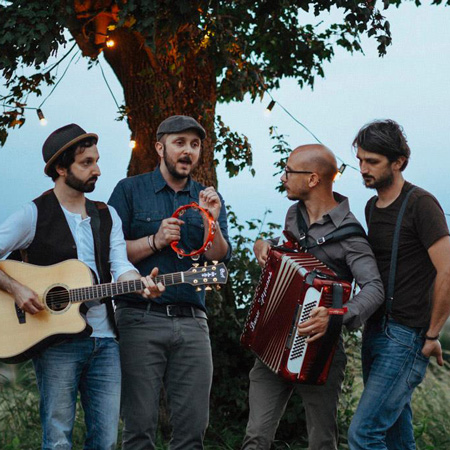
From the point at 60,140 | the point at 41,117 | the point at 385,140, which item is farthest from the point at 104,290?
the point at 41,117

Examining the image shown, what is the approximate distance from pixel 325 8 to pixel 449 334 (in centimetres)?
384

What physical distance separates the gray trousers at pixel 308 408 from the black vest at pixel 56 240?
929 millimetres

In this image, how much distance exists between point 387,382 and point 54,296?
1.85 m

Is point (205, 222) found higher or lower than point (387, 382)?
higher

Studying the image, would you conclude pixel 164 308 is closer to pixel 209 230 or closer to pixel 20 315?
pixel 209 230

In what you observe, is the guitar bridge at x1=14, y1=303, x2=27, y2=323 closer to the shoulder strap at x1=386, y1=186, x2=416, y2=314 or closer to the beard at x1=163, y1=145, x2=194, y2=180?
the beard at x1=163, y1=145, x2=194, y2=180

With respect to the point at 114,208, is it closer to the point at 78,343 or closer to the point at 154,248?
the point at 154,248

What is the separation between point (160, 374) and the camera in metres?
4.06

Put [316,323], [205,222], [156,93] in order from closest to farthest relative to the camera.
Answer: [316,323] → [205,222] → [156,93]

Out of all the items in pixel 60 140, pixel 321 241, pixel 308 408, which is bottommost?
pixel 308 408

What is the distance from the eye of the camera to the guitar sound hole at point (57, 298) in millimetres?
3824

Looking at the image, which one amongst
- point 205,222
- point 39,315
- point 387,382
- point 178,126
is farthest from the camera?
point 178,126

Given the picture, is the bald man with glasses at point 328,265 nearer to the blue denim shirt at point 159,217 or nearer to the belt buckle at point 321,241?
the belt buckle at point 321,241

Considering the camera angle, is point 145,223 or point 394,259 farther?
point 145,223
